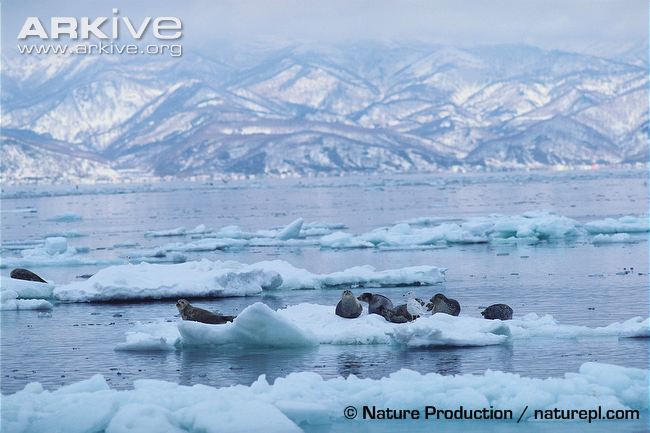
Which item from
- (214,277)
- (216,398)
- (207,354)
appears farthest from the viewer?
(214,277)

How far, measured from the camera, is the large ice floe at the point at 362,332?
18062mm

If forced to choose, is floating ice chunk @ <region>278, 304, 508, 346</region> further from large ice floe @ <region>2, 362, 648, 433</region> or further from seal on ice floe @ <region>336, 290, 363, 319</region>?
large ice floe @ <region>2, 362, 648, 433</region>

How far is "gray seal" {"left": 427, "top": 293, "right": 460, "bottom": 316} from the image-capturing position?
68.7 ft

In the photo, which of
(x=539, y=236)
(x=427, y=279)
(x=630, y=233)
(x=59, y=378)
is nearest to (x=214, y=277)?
(x=427, y=279)

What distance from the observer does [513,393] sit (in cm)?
1352

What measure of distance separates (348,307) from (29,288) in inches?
394

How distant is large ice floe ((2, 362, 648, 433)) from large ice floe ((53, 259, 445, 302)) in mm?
11316

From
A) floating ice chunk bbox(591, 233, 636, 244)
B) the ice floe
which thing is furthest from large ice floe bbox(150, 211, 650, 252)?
the ice floe

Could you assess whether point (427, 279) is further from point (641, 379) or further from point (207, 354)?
point (641, 379)

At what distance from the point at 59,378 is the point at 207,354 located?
252cm

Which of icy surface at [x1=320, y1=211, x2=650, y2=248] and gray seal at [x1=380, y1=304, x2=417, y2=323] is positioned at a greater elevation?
icy surface at [x1=320, y1=211, x2=650, y2=248]

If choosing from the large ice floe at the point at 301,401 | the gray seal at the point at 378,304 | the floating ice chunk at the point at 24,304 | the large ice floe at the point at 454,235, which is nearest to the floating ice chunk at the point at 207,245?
Result: the large ice floe at the point at 454,235

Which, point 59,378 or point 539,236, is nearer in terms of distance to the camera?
point 59,378

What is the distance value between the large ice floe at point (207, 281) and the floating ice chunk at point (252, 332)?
718 centimetres
